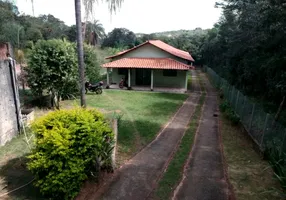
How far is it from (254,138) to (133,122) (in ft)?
17.6

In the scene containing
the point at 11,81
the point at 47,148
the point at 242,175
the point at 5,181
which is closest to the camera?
the point at 47,148

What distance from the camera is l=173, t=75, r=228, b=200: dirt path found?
5375 millimetres

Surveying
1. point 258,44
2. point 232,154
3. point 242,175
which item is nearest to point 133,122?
point 232,154

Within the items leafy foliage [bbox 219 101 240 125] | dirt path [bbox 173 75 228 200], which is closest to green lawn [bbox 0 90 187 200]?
dirt path [bbox 173 75 228 200]

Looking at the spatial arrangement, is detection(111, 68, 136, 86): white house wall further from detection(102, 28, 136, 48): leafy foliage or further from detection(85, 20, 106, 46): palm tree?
detection(102, 28, 136, 48): leafy foliage

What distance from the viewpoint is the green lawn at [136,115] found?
8578mm

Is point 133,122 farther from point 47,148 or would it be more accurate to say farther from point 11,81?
point 47,148

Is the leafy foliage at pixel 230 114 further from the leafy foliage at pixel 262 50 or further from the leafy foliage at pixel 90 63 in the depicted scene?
the leafy foliage at pixel 90 63

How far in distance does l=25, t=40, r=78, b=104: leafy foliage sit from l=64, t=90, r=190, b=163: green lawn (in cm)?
253

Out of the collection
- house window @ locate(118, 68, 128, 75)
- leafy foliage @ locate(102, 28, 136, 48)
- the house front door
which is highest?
leafy foliage @ locate(102, 28, 136, 48)

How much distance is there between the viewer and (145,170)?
255 inches

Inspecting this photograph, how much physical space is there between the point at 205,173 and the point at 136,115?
265 inches

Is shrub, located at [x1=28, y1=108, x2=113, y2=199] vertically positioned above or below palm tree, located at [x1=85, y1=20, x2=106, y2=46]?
below

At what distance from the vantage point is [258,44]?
43.4ft
